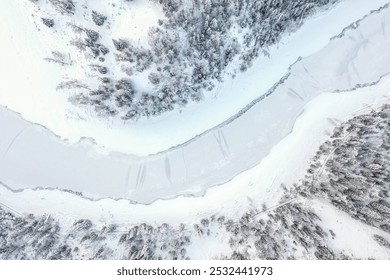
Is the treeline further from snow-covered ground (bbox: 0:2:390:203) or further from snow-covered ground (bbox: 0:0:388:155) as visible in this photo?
snow-covered ground (bbox: 0:2:390:203)

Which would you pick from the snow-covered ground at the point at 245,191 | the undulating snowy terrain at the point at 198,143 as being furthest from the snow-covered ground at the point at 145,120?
the snow-covered ground at the point at 245,191

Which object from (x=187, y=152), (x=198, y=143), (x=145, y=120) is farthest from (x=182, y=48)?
(x=187, y=152)

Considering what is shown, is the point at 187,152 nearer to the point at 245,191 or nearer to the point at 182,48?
the point at 245,191

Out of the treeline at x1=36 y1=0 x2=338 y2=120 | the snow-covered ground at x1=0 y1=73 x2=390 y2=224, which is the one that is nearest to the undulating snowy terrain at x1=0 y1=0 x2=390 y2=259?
the snow-covered ground at x1=0 y1=73 x2=390 y2=224

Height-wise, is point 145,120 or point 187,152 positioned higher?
point 145,120

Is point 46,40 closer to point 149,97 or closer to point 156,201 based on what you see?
point 149,97
